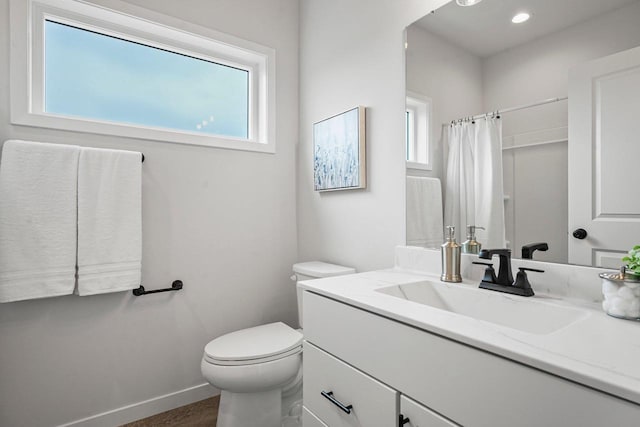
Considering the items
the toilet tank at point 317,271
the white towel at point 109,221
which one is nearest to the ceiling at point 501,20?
the toilet tank at point 317,271

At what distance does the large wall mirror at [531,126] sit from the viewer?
0.90 metres

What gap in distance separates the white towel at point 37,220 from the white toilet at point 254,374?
30.2 inches

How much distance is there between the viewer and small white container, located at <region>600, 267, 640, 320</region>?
76 cm

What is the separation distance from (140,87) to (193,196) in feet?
2.25

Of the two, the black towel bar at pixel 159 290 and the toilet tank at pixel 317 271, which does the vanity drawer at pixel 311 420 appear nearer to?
the toilet tank at pixel 317 271

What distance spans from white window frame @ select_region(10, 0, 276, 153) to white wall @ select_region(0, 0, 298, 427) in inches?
1.7

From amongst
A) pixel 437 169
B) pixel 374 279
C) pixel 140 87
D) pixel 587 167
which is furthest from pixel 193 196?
pixel 587 167

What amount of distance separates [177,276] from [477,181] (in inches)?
63.2

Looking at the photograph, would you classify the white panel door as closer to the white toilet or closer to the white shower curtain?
the white shower curtain

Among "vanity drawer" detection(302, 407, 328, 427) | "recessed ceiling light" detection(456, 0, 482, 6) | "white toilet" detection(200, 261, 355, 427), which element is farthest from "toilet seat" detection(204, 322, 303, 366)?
"recessed ceiling light" detection(456, 0, 482, 6)

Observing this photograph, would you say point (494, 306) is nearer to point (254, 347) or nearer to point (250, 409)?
point (254, 347)

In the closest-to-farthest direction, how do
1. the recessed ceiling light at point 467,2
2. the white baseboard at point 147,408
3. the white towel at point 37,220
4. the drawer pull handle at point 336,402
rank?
the drawer pull handle at point 336,402
the recessed ceiling light at point 467,2
the white towel at point 37,220
the white baseboard at point 147,408

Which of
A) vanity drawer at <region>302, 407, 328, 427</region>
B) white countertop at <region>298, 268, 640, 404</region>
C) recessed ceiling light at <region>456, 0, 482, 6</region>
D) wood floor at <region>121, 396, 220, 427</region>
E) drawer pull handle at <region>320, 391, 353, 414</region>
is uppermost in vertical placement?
recessed ceiling light at <region>456, 0, 482, 6</region>

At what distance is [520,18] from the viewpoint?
111 centimetres
